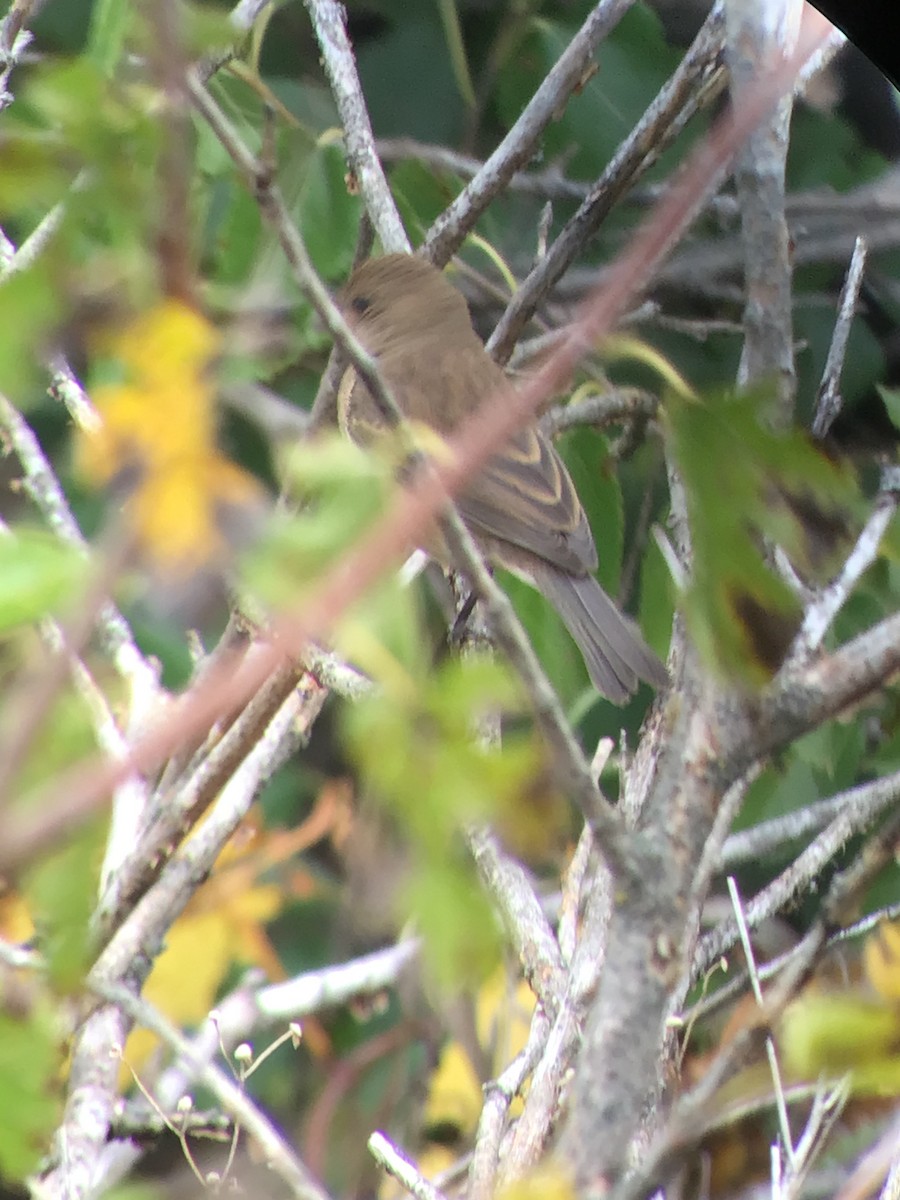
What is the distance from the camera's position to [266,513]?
49 centimetres

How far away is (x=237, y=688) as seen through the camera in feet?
1.24

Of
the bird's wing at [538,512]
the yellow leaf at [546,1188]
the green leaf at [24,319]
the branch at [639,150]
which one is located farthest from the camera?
the bird's wing at [538,512]

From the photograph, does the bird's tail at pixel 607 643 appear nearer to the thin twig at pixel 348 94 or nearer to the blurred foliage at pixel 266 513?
the blurred foliage at pixel 266 513

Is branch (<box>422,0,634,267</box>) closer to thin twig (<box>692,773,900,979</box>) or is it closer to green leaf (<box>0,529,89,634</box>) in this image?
thin twig (<box>692,773,900,979</box>)

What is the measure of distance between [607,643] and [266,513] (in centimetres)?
70

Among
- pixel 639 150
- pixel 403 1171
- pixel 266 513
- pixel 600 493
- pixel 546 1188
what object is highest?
pixel 639 150

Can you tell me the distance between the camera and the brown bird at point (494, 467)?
1142mm

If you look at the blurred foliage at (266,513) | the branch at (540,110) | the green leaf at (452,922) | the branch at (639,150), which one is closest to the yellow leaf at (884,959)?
the blurred foliage at (266,513)

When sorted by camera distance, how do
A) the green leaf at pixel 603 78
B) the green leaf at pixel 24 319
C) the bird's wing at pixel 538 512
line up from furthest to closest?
the bird's wing at pixel 538 512, the green leaf at pixel 603 78, the green leaf at pixel 24 319

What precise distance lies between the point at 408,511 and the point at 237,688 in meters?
0.07

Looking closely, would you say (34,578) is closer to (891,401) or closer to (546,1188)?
(546,1188)

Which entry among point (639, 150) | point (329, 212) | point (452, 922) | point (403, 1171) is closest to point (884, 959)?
point (403, 1171)

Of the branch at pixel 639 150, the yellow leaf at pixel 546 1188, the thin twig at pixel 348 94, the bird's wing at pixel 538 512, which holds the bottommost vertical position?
the yellow leaf at pixel 546 1188

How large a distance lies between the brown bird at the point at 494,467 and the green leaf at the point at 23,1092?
0.62 m
